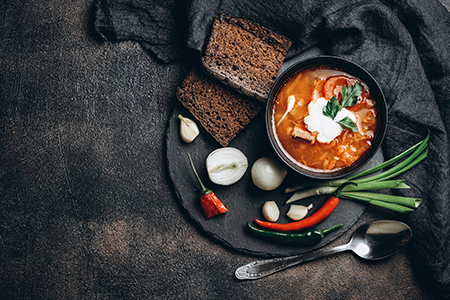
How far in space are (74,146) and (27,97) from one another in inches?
22.2

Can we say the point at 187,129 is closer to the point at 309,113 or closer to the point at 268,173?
the point at 268,173

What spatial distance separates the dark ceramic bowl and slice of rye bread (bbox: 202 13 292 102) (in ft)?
0.61

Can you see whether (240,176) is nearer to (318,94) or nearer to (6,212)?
(318,94)

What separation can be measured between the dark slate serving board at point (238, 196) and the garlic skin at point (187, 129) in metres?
0.06

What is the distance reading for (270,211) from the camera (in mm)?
2566

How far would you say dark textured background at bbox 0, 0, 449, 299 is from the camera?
2.63 metres

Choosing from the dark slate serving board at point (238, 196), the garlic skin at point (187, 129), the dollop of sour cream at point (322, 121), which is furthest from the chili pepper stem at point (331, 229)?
the garlic skin at point (187, 129)

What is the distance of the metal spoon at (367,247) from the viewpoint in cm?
260

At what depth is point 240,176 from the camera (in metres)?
2.60

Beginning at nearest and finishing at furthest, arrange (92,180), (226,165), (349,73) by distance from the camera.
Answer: (349,73) → (226,165) → (92,180)

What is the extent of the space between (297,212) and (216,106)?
1.08m

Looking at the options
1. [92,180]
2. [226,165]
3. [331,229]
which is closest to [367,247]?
[331,229]

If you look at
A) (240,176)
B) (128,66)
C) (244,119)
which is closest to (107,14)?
(128,66)

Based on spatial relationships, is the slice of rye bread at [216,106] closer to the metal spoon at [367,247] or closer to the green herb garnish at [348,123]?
the green herb garnish at [348,123]
